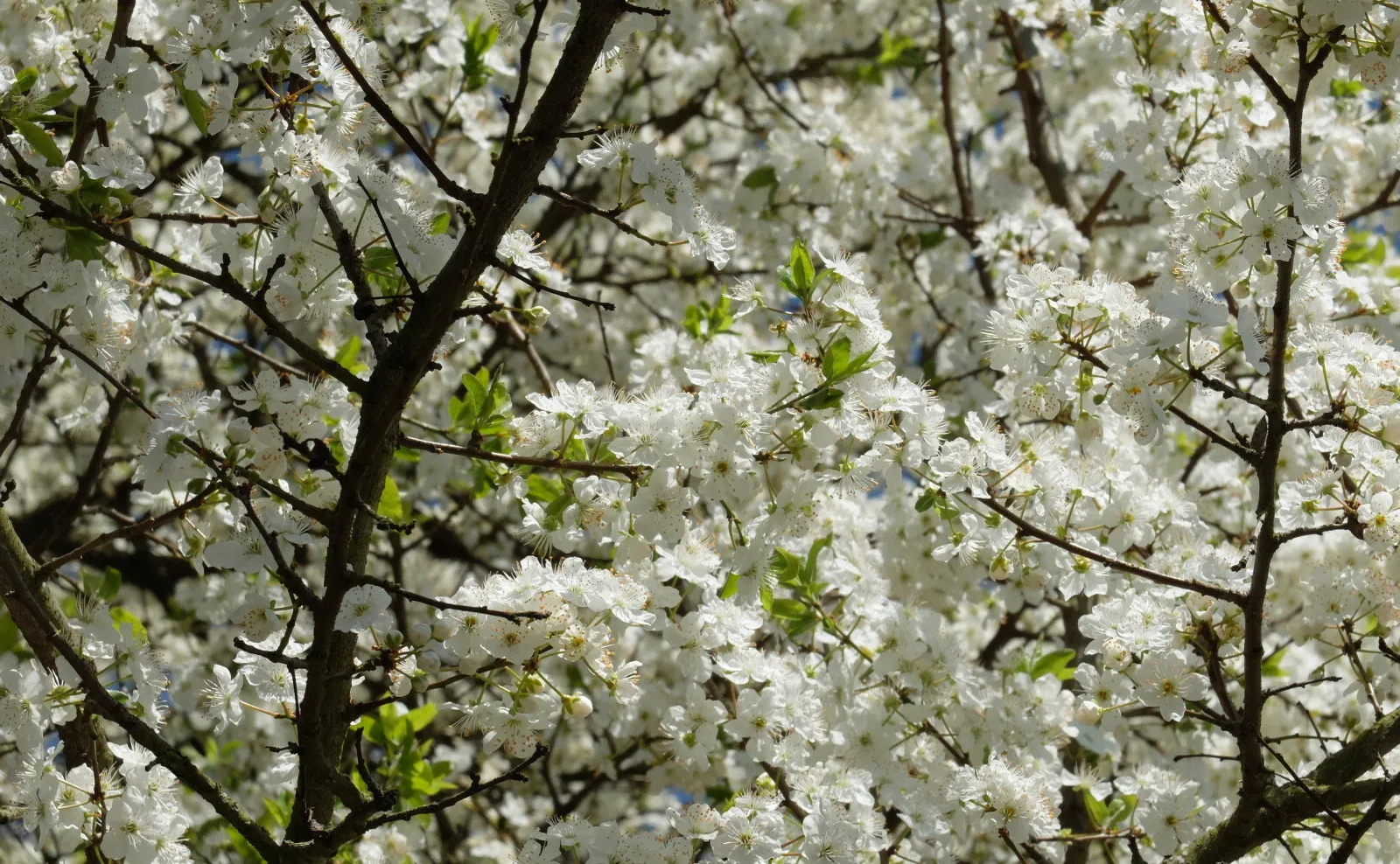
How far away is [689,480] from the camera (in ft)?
9.93

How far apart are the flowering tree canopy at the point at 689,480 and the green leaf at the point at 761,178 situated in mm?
1198

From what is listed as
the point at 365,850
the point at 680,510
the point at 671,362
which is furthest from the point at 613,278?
the point at 680,510

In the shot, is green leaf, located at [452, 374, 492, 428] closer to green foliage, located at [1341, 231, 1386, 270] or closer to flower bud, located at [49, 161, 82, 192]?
flower bud, located at [49, 161, 82, 192]

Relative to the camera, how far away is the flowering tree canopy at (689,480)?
2299 mm

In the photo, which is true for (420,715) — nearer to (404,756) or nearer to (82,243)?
(404,756)

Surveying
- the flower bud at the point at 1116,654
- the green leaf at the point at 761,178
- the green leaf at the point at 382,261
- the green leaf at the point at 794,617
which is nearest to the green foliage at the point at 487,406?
the green leaf at the point at 382,261

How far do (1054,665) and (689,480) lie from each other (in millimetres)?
1368

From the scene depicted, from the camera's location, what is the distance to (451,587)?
296 inches

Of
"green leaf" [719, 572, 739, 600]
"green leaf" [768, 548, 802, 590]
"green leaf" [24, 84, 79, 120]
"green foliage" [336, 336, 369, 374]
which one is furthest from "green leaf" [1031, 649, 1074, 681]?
"green leaf" [24, 84, 79, 120]

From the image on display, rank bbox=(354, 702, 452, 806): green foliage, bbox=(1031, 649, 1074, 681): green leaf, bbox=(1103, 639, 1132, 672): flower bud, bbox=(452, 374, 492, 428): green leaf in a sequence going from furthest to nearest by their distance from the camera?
bbox=(1031, 649, 1074, 681): green leaf
bbox=(354, 702, 452, 806): green foliage
bbox=(1103, 639, 1132, 672): flower bud
bbox=(452, 374, 492, 428): green leaf

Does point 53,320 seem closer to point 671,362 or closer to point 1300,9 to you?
point 671,362

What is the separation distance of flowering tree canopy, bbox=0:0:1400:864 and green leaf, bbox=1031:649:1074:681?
2 centimetres

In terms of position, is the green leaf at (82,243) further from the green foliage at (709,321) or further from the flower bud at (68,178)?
the green foliage at (709,321)

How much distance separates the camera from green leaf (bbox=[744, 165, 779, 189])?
16.6ft
